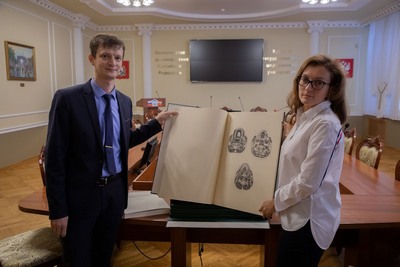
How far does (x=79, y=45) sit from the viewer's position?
6363 millimetres

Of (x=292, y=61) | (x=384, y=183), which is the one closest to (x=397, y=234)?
(x=384, y=183)

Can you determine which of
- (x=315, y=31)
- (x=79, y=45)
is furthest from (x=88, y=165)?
(x=315, y=31)

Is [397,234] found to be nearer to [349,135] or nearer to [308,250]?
[308,250]

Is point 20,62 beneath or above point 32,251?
above

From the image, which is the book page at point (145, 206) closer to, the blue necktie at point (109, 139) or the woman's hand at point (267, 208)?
the blue necktie at point (109, 139)

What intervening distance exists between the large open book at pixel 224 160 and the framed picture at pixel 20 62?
4.65m

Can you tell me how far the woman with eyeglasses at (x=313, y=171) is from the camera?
92 centimetres

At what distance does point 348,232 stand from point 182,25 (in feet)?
21.9

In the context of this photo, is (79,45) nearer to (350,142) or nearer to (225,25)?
(225,25)

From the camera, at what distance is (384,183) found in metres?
1.72

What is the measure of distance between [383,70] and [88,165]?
22.7 feet

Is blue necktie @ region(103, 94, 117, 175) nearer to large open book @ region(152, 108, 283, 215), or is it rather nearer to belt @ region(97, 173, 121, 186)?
belt @ region(97, 173, 121, 186)

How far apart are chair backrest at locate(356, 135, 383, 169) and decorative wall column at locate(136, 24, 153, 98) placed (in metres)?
5.63

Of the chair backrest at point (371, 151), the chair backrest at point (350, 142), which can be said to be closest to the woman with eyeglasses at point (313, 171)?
the chair backrest at point (371, 151)
